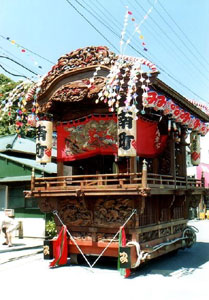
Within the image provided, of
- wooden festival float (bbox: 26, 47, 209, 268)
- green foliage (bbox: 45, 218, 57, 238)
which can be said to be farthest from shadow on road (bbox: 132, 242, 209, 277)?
green foliage (bbox: 45, 218, 57, 238)

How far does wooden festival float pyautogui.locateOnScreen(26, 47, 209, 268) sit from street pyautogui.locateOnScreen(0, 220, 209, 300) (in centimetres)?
56

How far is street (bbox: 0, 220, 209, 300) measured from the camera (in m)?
7.53

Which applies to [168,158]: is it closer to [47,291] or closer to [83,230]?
[83,230]

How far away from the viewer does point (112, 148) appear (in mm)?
10727

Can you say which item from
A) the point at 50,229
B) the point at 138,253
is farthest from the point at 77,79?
the point at 50,229

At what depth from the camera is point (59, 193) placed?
10.1 metres

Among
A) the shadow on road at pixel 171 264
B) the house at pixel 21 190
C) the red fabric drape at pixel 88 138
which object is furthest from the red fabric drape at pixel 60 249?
the house at pixel 21 190

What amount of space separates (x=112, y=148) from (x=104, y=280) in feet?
13.3

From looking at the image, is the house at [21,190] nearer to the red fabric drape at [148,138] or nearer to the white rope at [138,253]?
the red fabric drape at [148,138]

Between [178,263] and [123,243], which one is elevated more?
[123,243]

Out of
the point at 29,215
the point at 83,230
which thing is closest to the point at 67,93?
the point at 83,230

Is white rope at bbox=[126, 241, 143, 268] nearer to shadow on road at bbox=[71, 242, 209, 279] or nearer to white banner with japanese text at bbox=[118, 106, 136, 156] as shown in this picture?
shadow on road at bbox=[71, 242, 209, 279]

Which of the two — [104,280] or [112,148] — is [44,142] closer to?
[112,148]

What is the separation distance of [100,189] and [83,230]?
188cm
